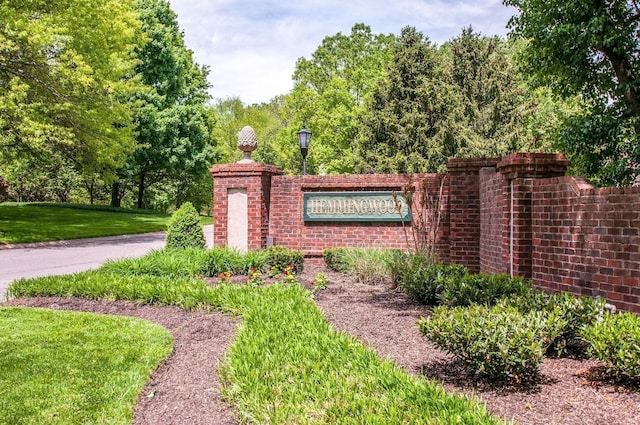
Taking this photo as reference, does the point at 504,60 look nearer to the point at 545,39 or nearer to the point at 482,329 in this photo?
the point at 545,39

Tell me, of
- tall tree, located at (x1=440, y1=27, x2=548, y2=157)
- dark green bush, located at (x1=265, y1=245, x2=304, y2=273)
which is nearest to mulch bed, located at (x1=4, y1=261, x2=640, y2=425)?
dark green bush, located at (x1=265, y1=245, x2=304, y2=273)

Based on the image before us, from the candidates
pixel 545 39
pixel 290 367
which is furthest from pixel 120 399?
pixel 545 39

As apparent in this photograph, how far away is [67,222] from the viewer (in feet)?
82.2

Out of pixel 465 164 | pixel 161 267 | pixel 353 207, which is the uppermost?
pixel 465 164

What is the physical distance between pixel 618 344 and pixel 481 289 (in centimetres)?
216

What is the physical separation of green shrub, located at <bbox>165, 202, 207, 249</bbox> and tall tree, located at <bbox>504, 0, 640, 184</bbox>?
27.9 feet

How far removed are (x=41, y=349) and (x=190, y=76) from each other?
33.8 m

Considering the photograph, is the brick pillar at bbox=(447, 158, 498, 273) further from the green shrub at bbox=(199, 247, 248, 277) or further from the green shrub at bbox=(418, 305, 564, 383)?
the green shrub at bbox=(418, 305, 564, 383)

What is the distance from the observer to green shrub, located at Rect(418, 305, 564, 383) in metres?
3.86

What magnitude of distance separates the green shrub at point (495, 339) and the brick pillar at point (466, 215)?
5.55 meters

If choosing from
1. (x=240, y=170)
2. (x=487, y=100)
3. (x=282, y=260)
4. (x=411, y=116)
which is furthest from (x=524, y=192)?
(x=487, y=100)

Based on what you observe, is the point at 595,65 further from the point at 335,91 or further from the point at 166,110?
the point at 166,110

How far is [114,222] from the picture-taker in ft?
85.9

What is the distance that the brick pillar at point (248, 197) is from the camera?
11609mm
